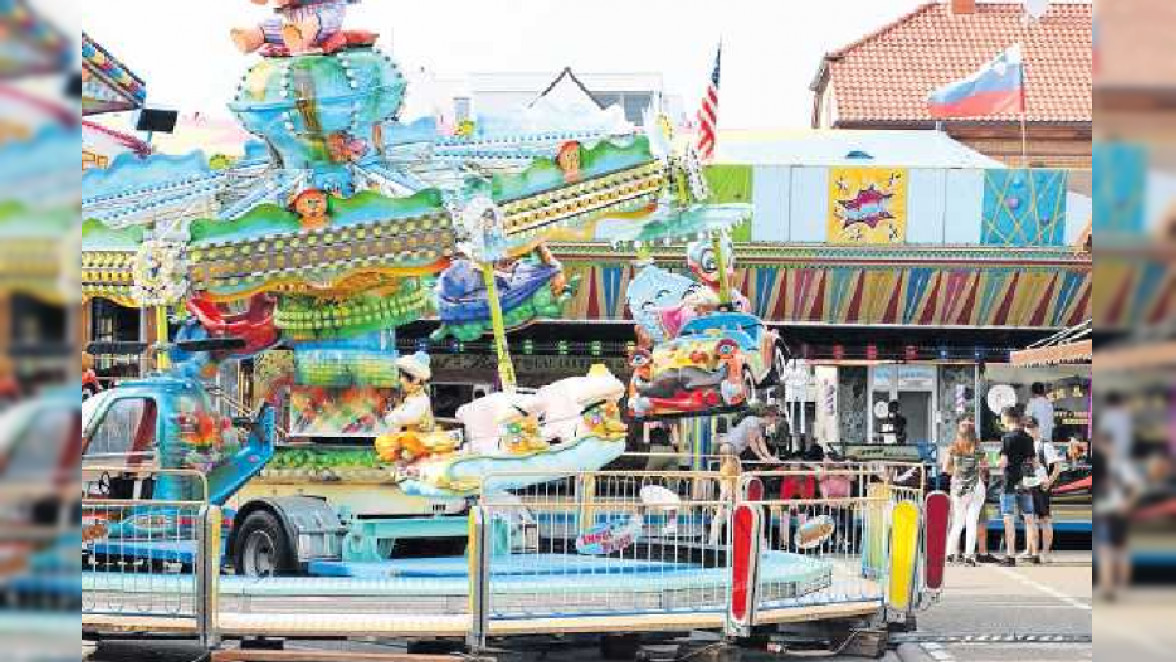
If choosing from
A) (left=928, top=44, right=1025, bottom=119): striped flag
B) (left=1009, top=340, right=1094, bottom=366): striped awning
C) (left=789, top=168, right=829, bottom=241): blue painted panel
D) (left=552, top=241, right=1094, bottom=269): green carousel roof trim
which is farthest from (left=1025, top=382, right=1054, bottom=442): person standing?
(left=928, top=44, right=1025, bottom=119): striped flag

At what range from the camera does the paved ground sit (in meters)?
13.1

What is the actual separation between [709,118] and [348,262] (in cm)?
906

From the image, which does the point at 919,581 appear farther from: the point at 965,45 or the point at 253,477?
the point at 965,45

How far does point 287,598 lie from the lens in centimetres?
1181

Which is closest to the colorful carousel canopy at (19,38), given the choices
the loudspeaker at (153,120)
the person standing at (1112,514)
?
the person standing at (1112,514)

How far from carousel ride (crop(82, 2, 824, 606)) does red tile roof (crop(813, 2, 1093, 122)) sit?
3230 centimetres

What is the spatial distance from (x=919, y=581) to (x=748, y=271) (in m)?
15.5

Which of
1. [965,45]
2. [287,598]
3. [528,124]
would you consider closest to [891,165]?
[528,124]

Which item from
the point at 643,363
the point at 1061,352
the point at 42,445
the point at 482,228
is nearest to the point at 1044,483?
the point at 1061,352

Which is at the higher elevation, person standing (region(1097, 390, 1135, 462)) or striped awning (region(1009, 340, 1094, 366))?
person standing (region(1097, 390, 1135, 462))

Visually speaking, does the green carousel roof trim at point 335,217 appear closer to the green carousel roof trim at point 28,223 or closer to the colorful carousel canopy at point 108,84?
the colorful carousel canopy at point 108,84

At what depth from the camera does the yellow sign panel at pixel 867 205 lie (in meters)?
28.0

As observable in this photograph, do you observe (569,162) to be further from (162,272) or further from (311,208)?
(162,272)

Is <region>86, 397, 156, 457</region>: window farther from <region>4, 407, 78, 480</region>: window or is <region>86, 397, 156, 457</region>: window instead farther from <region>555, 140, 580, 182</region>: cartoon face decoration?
<region>4, 407, 78, 480</region>: window
